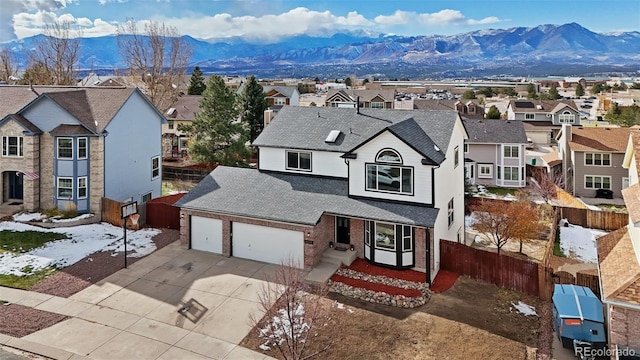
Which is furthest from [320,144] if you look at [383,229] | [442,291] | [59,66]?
[59,66]

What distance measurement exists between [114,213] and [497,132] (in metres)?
42.7

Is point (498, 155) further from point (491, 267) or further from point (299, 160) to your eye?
point (299, 160)

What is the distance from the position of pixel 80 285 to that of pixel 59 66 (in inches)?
2312

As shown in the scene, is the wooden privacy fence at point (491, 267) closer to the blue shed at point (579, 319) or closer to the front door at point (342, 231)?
the blue shed at point (579, 319)

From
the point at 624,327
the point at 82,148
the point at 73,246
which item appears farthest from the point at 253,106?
the point at 624,327

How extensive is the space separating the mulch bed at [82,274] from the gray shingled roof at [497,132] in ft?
131

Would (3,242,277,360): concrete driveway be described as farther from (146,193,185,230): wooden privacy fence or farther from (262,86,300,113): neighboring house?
(262,86,300,113): neighboring house

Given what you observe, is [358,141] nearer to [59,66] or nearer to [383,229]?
[383,229]

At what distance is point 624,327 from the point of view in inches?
512

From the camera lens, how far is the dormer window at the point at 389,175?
2062 centimetres

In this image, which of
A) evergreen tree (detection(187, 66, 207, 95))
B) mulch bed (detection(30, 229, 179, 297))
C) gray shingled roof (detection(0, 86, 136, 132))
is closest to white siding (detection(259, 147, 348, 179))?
mulch bed (detection(30, 229, 179, 297))

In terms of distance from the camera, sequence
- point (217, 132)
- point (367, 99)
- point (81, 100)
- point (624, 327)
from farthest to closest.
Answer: point (367, 99) < point (217, 132) < point (81, 100) < point (624, 327)

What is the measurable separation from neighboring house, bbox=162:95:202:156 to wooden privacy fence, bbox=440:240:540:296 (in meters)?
41.9

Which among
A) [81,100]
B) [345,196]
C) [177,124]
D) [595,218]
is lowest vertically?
[595,218]
